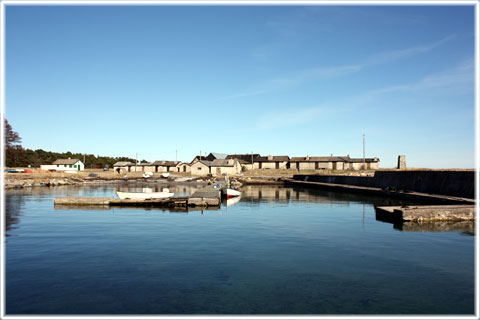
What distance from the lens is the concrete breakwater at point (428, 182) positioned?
34.0 m

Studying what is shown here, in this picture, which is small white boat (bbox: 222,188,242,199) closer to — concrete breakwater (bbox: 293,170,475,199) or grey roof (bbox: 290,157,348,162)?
concrete breakwater (bbox: 293,170,475,199)

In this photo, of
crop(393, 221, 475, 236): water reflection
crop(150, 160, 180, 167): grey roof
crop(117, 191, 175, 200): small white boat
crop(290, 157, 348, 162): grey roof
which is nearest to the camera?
crop(393, 221, 475, 236): water reflection

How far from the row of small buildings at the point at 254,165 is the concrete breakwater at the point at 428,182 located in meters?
51.0

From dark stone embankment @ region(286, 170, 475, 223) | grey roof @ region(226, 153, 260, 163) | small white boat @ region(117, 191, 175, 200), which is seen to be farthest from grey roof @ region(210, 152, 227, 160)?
small white boat @ region(117, 191, 175, 200)

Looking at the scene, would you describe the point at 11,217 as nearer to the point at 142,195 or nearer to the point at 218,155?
the point at 142,195

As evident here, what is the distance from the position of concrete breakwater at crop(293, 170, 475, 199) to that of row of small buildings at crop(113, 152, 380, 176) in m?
51.0

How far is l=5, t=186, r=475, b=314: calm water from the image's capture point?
10.4 metres

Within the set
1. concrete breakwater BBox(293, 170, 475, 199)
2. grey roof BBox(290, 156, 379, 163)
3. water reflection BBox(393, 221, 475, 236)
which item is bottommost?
water reflection BBox(393, 221, 475, 236)

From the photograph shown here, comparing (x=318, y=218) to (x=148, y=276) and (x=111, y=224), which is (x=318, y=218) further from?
(x=148, y=276)

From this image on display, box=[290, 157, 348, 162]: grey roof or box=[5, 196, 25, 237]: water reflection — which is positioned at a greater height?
box=[290, 157, 348, 162]: grey roof

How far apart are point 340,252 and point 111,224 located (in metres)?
17.9

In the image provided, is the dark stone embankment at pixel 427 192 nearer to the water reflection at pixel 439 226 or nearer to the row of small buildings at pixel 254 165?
the water reflection at pixel 439 226

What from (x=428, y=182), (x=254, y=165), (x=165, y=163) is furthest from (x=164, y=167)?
(x=428, y=182)

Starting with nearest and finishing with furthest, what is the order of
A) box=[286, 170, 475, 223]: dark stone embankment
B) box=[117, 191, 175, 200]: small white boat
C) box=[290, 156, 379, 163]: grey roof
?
box=[286, 170, 475, 223]: dark stone embankment
box=[117, 191, 175, 200]: small white boat
box=[290, 156, 379, 163]: grey roof
